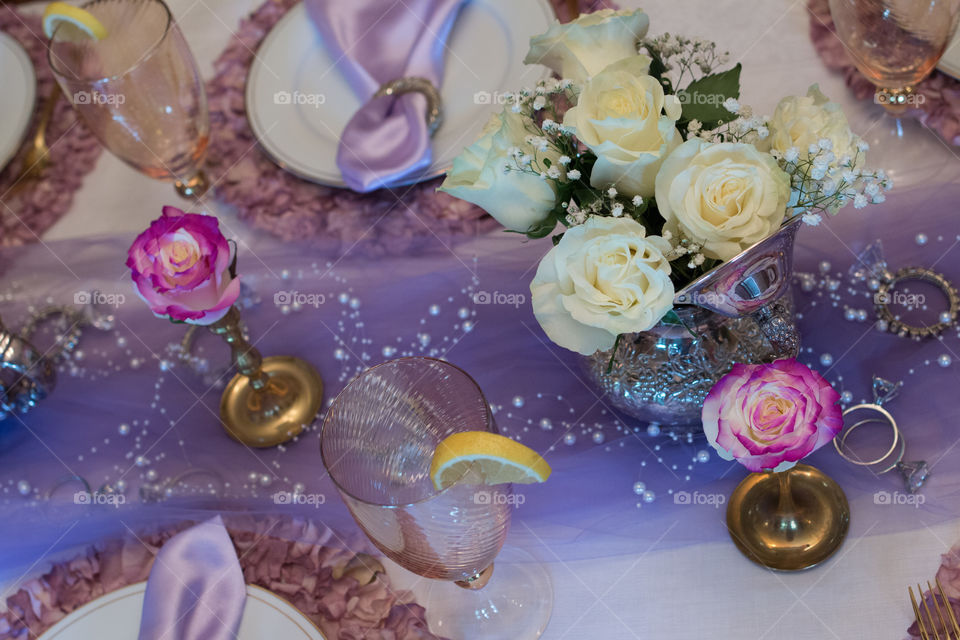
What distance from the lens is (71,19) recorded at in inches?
37.4

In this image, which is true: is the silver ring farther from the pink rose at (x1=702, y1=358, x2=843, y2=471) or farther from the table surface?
the pink rose at (x1=702, y1=358, x2=843, y2=471)

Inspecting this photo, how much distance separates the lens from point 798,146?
646 millimetres

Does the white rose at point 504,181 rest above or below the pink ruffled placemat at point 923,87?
above

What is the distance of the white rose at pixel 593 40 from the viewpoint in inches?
27.2

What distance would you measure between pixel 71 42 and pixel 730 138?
732 mm

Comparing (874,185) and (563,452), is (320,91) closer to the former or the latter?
(563,452)

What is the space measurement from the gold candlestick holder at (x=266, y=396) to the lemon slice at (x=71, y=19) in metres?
0.36

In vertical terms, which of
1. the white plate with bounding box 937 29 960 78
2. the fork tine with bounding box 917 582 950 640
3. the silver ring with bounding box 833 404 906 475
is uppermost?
the white plate with bounding box 937 29 960 78

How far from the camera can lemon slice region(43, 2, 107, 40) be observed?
0.94 meters

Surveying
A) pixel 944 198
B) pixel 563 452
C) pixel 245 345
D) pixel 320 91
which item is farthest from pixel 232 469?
pixel 944 198

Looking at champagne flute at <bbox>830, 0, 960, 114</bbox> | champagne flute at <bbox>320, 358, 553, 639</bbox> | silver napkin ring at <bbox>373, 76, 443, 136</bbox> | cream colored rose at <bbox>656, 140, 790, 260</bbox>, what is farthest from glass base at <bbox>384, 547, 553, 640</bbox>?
champagne flute at <bbox>830, 0, 960, 114</bbox>

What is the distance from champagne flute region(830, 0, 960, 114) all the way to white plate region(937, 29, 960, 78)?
14mm

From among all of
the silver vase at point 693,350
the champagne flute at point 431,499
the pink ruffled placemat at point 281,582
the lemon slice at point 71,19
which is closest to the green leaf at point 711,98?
the silver vase at point 693,350

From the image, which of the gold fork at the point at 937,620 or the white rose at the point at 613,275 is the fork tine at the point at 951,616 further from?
the white rose at the point at 613,275
